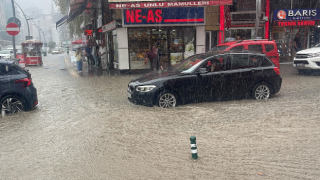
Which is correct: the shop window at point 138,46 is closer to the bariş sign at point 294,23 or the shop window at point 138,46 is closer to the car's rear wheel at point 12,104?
the bariş sign at point 294,23

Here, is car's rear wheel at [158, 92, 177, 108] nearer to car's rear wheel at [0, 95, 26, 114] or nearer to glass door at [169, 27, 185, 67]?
car's rear wheel at [0, 95, 26, 114]

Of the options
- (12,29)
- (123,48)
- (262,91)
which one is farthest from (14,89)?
(123,48)

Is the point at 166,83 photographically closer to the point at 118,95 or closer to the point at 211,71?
the point at 211,71

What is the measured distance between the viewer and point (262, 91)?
952 centimetres

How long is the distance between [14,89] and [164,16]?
11.6 metres

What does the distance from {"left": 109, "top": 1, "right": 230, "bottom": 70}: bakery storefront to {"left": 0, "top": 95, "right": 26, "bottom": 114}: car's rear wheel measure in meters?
10.1

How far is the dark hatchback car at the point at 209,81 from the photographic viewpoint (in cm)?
857

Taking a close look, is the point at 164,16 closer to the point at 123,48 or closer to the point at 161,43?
the point at 161,43

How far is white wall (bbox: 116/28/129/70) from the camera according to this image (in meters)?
18.2

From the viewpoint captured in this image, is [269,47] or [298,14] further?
[298,14]

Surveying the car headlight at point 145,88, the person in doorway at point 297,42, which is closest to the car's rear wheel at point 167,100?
the car headlight at point 145,88

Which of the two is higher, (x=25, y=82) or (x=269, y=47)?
(x=269, y=47)

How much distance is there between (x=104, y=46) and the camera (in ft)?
72.3

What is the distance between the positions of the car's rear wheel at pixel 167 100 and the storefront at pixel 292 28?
51.8 ft
